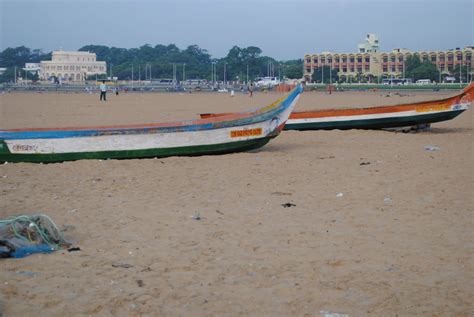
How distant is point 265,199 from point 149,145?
3760 millimetres

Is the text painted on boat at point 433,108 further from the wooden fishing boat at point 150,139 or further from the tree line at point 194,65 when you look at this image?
the tree line at point 194,65

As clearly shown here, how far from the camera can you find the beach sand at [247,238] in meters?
4.63

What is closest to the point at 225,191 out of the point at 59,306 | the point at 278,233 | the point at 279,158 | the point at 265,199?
the point at 265,199

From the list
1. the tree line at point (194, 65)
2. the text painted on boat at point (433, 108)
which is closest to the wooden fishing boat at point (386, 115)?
the text painted on boat at point (433, 108)

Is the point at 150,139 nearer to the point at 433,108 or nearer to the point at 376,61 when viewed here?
the point at 433,108

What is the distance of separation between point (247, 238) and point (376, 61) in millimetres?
105658

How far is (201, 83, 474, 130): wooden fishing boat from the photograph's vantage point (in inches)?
623

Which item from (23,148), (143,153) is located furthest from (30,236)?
(143,153)

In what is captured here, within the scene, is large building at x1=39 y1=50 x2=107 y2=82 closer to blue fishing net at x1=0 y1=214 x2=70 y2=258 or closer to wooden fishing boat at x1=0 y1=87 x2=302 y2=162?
wooden fishing boat at x1=0 y1=87 x2=302 y2=162

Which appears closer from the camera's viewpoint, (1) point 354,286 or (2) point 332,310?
(2) point 332,310

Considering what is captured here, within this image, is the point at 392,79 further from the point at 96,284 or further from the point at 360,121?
the point at 96,284

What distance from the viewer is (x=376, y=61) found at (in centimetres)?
10831

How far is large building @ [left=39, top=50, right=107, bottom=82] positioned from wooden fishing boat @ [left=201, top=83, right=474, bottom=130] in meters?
125

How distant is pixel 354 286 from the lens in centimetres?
487
